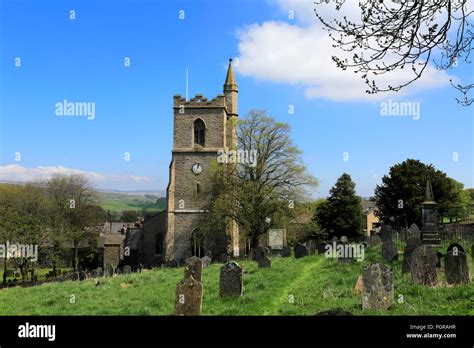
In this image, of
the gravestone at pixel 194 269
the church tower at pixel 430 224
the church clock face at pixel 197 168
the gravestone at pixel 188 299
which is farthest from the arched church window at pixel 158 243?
the gravestone at pixel 188 299

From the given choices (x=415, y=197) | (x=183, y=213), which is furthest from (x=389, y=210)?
(x=183, y=213)

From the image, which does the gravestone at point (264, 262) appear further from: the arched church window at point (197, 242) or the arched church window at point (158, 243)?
the arched church window at point (158, 243)

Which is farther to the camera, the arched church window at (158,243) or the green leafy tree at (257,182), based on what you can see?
the arched church window at (158,243)

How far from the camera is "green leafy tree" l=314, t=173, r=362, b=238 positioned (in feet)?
147

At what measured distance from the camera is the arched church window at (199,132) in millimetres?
38375

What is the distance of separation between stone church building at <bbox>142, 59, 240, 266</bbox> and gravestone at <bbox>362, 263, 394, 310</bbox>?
26.8 meters

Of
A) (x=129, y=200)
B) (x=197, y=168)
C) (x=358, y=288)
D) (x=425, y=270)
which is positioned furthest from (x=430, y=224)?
(x=129, y=200)

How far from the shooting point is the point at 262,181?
1324 inches

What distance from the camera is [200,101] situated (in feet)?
127

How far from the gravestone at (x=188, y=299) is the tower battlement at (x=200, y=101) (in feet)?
97.5

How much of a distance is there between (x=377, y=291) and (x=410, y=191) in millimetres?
35657

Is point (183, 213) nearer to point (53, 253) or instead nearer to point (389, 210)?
point (53, 253)

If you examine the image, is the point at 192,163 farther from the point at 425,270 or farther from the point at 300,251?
the point at 425,270
